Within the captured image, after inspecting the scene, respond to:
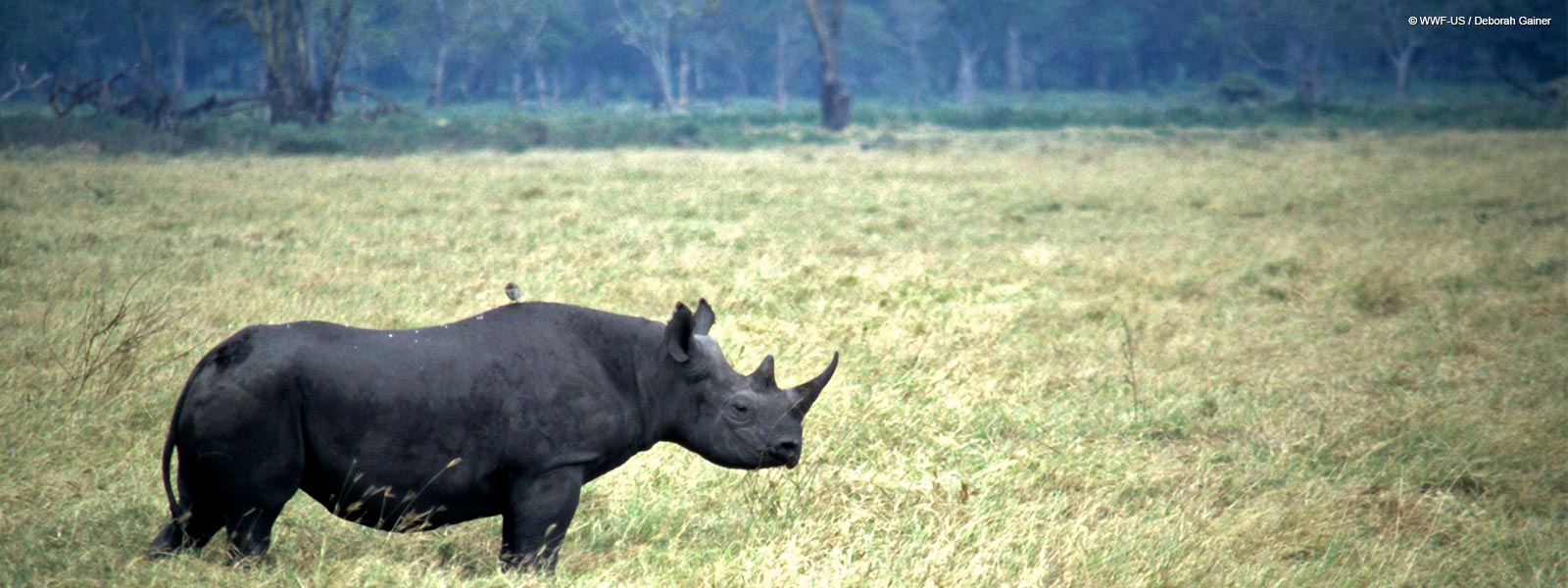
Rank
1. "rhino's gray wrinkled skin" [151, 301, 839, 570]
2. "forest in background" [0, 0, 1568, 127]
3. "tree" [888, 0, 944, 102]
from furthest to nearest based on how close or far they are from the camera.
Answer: "tree" [888, 0, 944, 102] → "forest in background" [0, 0, 1568, 127] → "rhino's gray wrinkled skin" [151, 301, 839, 570]

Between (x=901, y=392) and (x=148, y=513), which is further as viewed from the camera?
(x=901, y=392)

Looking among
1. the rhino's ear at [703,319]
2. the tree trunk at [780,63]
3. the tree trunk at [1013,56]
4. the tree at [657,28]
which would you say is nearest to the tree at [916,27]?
the tree trunk at [1013,56]

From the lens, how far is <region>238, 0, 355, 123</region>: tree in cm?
3117

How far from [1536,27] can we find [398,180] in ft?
187

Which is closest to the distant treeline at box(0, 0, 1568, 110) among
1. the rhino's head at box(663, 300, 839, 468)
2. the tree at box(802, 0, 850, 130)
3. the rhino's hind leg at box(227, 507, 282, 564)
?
the tree at box(802, 0, 850, 130)

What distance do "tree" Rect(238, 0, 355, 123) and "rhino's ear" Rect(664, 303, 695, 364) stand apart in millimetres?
28945

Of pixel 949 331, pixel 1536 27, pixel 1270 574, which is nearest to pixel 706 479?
pixel 1270 574

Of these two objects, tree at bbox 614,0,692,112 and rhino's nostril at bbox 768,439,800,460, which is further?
tree at bbox 614,0,692,112

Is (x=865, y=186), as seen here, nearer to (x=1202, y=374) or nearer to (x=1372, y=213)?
(x=1372, y=213)

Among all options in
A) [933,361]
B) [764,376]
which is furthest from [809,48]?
[764,376]

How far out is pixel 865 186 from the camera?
65.2 feet

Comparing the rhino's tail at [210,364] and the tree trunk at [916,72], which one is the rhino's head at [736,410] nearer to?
the rhino's tail at [210,364]

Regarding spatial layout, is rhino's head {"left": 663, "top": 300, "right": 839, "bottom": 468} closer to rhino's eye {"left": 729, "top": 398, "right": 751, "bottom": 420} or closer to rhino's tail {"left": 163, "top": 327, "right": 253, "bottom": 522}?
rhino's eye {"left": 729, "top": 398, "right": 751, "bottom": 420}

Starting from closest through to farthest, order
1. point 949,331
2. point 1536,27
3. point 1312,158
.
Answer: point 949,331 → point 1312,158 → point 1536,27
